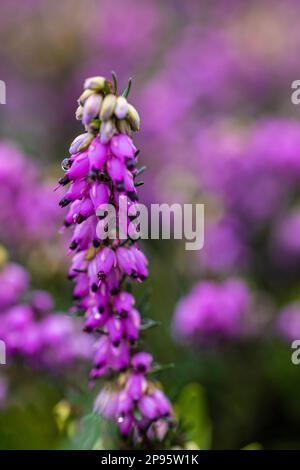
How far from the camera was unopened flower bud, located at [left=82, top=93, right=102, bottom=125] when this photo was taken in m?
1.34

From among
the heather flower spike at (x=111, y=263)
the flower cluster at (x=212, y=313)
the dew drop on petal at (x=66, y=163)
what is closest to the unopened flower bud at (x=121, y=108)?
the heather flower spike at (x=111, y=263)

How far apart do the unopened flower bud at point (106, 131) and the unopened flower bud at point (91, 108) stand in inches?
1.1

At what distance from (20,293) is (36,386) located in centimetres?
34

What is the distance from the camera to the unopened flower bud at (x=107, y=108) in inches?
52.5

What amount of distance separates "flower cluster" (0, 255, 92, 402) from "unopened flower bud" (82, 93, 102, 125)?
3.30ft

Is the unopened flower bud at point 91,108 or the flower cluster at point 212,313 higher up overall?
the unopened flower bud at point 91,108

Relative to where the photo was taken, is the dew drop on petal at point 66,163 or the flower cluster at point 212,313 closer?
the dew drop on petal at point 66,163

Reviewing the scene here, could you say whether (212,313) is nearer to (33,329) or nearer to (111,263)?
(33,329)

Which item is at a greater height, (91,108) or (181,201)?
(181,201)

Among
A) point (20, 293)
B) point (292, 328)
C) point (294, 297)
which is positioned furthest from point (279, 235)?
point (20, 293)

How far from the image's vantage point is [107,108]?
1333 millimetres

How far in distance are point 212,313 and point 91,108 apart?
1.58 m

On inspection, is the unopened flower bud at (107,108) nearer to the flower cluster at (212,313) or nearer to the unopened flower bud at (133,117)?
the unopened flower bud at (133,117)

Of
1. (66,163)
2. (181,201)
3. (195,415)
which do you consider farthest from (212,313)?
(66,163)
